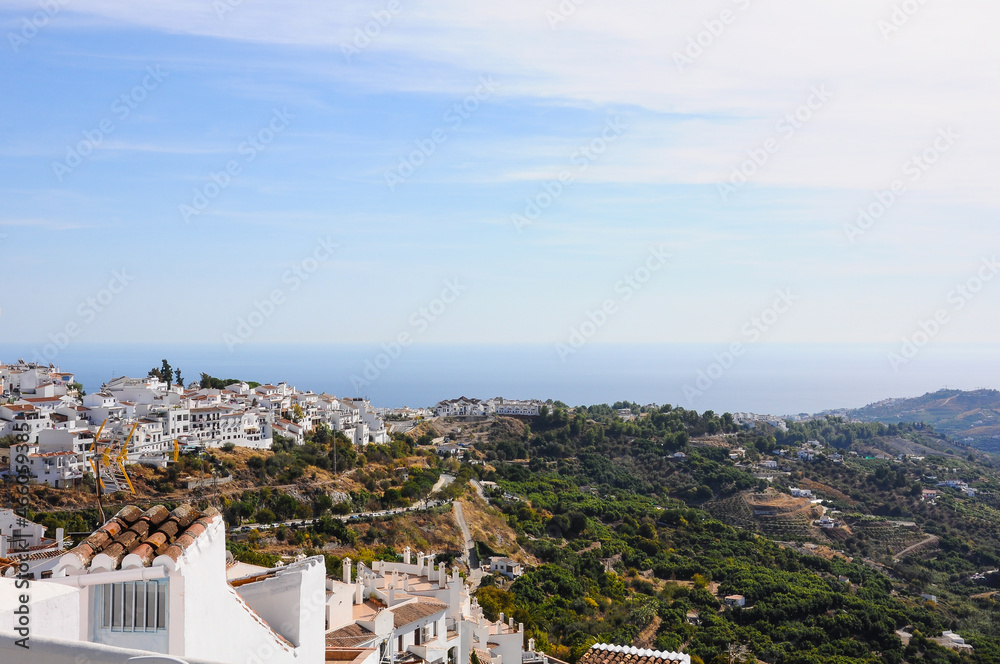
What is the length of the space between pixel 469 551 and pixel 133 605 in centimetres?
2724

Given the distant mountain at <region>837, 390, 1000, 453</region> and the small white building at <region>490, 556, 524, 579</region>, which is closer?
the small white building at <region>490, 556, 524, 579</region>

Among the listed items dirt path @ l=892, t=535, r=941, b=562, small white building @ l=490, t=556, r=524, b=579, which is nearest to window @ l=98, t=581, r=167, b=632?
small white building @ l=490, t=556, r=524, b=579

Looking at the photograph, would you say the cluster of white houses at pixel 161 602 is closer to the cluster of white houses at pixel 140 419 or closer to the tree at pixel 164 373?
the cluster of white houses at pixel 140 419

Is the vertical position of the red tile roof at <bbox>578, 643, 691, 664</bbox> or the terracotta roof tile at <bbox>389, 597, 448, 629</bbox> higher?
the terracotta roof tile at <bbox>389, 597, 448, 629</bbox>

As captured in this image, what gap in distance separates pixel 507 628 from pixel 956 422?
103549 mm

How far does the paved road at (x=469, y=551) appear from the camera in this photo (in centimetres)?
2501

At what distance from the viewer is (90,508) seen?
24.5m

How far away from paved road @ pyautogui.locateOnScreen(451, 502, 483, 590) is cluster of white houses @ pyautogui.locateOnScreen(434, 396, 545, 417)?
2882cm

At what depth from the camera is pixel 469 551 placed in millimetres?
29250

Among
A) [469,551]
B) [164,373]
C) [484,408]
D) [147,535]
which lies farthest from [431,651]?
[484,408]

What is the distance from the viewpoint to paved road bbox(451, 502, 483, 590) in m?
25.0

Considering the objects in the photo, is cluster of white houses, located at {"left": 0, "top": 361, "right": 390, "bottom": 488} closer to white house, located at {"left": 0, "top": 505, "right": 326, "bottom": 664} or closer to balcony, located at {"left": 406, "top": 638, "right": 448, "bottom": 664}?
balcony, located at {"left": 406, "top": 638, "right": 448, "bottom": 664}

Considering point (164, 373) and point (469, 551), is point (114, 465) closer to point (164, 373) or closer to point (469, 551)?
point (469, 551)

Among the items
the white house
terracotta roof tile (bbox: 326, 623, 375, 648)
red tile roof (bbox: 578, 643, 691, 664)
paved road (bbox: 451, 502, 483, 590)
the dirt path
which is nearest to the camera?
the white house
